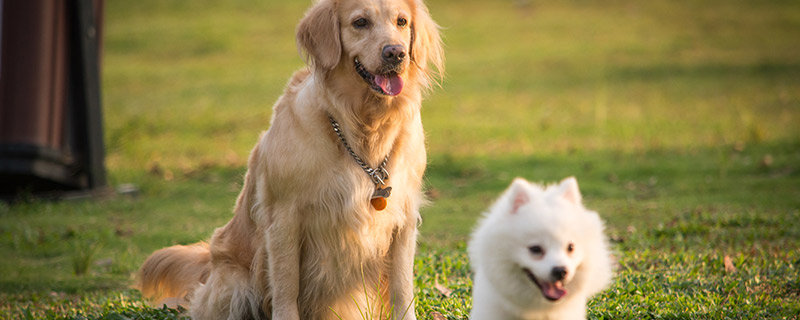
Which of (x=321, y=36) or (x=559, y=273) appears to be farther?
(x=321, y=36)

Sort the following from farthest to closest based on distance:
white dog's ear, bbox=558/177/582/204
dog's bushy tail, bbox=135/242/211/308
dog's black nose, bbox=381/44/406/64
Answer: dog's bushy tail, bbox=135/242/211/308, dog's black nose, bbox=381/44/406/64, white dog's ear, bbox=558/177/582/204

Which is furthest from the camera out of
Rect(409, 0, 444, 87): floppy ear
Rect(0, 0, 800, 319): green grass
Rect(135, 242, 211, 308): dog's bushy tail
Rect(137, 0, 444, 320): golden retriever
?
Rect(0, 0, 800, 319): green grass

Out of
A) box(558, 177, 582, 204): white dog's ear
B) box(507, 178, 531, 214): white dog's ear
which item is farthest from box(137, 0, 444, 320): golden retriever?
box(558, 177, 582, 204): white dog's ear

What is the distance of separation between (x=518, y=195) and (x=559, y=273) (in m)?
0.41

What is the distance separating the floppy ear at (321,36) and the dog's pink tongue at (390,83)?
271 millimetres

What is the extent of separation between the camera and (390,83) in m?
4.66

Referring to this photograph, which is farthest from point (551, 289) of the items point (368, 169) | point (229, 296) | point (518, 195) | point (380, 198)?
point (229, 296)

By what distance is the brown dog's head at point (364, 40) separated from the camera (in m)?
4.59

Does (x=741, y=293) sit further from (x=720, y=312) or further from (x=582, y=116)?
(x=582, y=116)

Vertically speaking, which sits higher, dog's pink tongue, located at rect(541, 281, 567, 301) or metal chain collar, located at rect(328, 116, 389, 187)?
metal chain collar, located at rect(328, 116, 389, 187)

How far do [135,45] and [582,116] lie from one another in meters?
15.4

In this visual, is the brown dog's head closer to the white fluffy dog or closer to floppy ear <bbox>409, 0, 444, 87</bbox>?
floppy ear <bbox>409, 0, 444, 87</bbox>

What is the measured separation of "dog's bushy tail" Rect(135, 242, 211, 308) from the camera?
5469mm

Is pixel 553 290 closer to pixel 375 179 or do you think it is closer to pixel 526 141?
pixel 375 179
